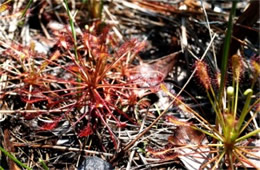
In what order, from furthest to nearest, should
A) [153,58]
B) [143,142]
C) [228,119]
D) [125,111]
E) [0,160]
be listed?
[153,58]
[125,111]
[143,142]
[0,160]
[228,119]

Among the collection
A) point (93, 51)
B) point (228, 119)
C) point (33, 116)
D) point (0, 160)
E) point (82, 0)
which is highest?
point (82, 0)

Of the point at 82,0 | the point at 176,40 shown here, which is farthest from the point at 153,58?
the point at 82,0

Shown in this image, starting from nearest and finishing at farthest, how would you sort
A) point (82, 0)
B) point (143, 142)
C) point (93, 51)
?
point (143, 142)
point (93, 51)
point (82, 0)

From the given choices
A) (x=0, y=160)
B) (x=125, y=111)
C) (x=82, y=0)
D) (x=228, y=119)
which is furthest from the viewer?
(x=82, y=0)

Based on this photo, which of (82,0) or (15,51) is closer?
(15,51)

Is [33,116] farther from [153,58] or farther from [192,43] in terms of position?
[192,43]

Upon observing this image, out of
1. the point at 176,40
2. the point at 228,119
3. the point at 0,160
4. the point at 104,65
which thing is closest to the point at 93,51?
the point at 104,65

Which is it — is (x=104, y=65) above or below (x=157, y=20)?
below

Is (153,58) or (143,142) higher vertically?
→ (153,58)

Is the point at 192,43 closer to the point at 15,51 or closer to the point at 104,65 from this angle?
the point at 104,65
